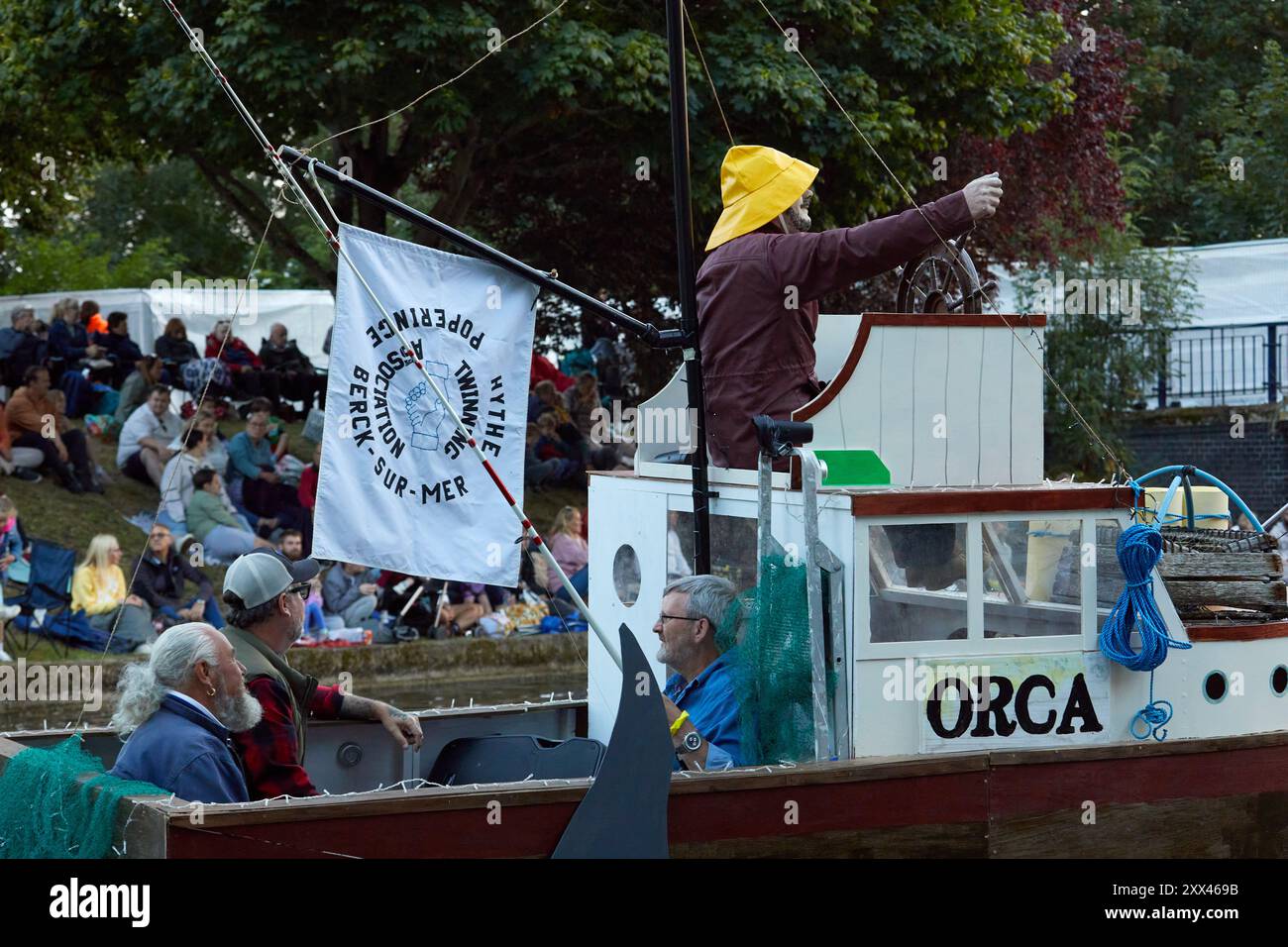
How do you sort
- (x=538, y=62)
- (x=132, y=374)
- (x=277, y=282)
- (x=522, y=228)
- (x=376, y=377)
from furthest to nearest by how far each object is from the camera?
1. (x=277, y=282)
2. (x=522, y=228)
3. (x=132, y=374)
4. (x=538, y=62)
5. (x=376, y=377)

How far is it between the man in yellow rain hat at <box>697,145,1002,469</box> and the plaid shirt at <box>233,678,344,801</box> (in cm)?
220

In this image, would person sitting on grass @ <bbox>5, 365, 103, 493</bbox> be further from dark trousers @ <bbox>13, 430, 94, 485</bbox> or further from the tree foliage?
the tree foliage

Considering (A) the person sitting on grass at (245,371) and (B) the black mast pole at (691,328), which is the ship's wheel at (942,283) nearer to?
(B) the black mast pole at (691,328)

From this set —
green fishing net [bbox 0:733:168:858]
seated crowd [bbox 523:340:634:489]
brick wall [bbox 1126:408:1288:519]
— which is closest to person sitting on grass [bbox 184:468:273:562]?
seated crowd [bbox 523:340:634:489]

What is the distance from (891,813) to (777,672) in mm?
678

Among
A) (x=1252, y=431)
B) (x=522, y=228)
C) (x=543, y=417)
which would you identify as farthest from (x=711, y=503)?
(x=1252, y=431)

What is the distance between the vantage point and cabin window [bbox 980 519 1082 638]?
21.5ft

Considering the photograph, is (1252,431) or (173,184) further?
(173,184)

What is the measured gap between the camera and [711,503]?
6863 mm

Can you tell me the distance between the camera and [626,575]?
7438 mm

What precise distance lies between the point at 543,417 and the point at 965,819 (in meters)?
13.2

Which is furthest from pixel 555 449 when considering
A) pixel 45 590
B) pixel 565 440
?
pixel 45 590

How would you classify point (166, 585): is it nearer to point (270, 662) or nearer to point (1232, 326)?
point (270, 662)

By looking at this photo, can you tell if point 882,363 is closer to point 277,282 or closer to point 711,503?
point 711,503
